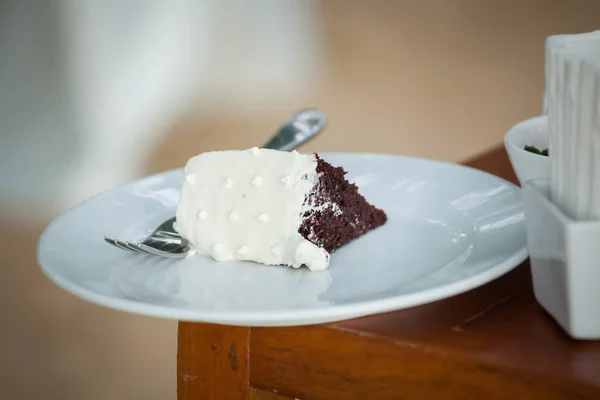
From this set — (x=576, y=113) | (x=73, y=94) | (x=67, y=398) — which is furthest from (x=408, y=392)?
(x=73, y=94)

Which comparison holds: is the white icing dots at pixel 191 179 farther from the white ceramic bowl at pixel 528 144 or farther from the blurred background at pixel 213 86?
the blurred background at pixel 213 86

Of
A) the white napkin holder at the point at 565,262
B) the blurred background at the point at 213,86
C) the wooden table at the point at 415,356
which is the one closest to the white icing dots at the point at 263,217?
the wooden table at the point at 415,356

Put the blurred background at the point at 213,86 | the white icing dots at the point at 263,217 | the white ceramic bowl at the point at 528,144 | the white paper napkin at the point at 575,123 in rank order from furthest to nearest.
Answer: the blurred background at the point at 213,86 → the white icing dots at the point at 263,217 → the white ceramic bowl at the point at 528,144 → the white paper napkin at the point at 575,123

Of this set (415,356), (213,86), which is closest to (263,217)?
(415,356)

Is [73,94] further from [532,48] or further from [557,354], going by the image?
[557,354]

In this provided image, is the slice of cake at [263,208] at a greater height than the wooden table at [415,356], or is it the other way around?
the slice of cake at [263,208]

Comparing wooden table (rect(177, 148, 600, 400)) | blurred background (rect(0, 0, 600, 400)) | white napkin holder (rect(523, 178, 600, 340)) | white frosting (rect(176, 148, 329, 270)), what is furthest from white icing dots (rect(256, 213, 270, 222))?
blurred background (rect(0, 0, 600, 400))

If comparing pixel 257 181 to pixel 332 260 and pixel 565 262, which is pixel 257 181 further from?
pixel 565 262

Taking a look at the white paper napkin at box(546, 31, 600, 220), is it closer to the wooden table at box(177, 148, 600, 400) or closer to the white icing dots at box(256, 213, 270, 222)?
the wooden table at box(177, 148, 600, 400)
